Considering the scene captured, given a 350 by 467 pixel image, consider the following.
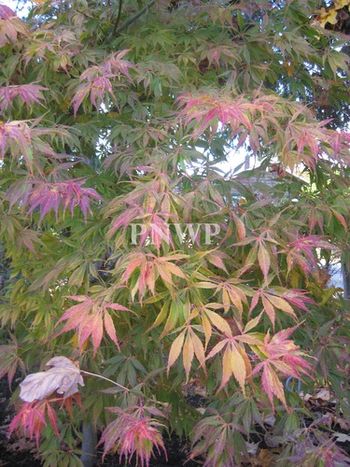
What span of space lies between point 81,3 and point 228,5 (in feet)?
2.07

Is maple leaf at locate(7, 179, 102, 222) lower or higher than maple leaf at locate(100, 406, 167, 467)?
higher

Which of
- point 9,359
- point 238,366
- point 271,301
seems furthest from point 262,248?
point 9,359

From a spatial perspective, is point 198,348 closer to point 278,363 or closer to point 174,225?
point 278,363

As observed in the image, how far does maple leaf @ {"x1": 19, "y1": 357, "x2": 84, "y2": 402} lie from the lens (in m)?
1.40

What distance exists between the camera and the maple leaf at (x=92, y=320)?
1350mm

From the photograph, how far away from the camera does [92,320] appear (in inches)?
54.7

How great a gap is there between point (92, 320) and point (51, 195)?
40 centimetres

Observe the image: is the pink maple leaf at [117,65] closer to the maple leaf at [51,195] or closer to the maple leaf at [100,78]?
the maple leaf at [100,78]

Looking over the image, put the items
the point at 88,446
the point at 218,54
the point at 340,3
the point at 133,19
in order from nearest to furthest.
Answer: the point at 218,54 < the point at 133,19 < the point at 88,446 < the point at 340,3

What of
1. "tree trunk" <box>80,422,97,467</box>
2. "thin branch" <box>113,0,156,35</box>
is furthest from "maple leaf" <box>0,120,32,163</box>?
"tree trunk" <box>80,422,97,467</box>

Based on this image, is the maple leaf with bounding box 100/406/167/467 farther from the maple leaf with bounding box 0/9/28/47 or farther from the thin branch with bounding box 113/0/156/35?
the thin branch with bounding box 113/0/156/35

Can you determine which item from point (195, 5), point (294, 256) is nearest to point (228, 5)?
point (195, 5)

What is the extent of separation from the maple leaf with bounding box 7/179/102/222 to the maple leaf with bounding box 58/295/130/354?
270 millimetres

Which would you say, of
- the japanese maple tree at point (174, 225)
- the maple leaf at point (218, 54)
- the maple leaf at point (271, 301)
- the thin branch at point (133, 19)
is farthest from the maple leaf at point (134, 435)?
the thin branch at point (133, 19)
